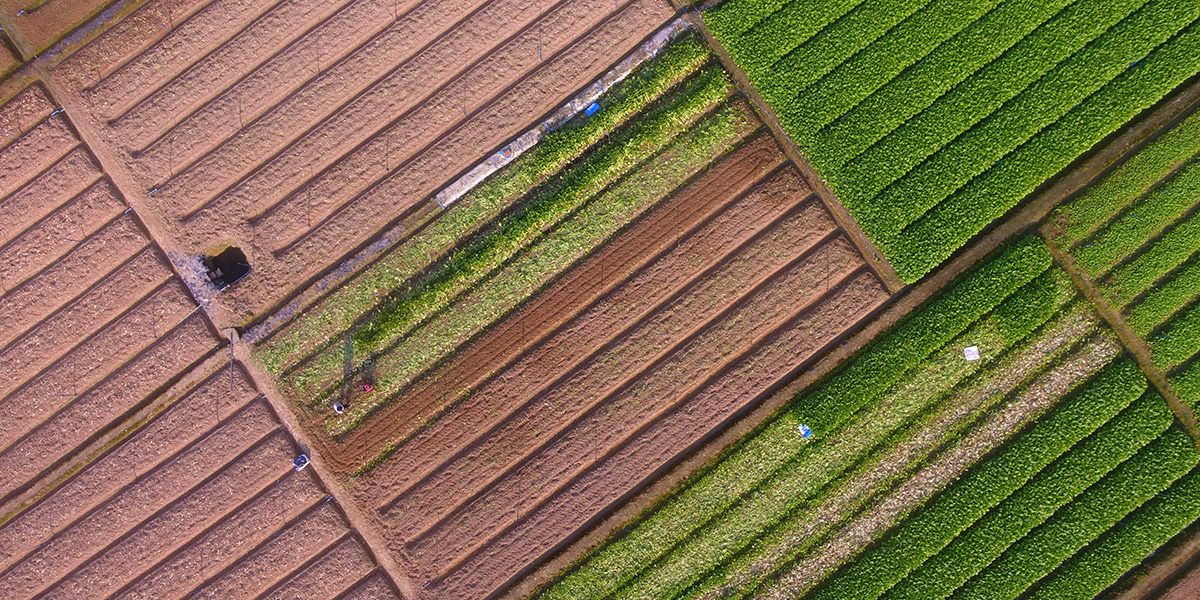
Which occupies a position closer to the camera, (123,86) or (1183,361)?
(1183,361)


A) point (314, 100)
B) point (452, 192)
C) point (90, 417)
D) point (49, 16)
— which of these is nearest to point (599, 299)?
point (452, 192)

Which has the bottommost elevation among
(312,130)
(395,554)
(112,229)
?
(395,554)

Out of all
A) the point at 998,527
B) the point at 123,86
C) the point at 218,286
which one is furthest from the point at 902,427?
the point at 123,86

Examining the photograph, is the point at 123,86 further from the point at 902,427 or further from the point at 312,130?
the point at 902,427

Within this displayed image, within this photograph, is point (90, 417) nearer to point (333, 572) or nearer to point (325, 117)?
point (333, 572)

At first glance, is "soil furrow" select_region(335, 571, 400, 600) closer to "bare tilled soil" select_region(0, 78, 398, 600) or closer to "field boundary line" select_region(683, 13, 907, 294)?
"bare tilled soil" select_region(0, 78, 398, 600)

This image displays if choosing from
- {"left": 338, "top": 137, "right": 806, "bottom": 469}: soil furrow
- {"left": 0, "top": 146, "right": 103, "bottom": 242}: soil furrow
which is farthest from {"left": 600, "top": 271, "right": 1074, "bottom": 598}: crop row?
{"left": 0, "top": 146, "right": 103, "bottom": 242}: soil furrow
